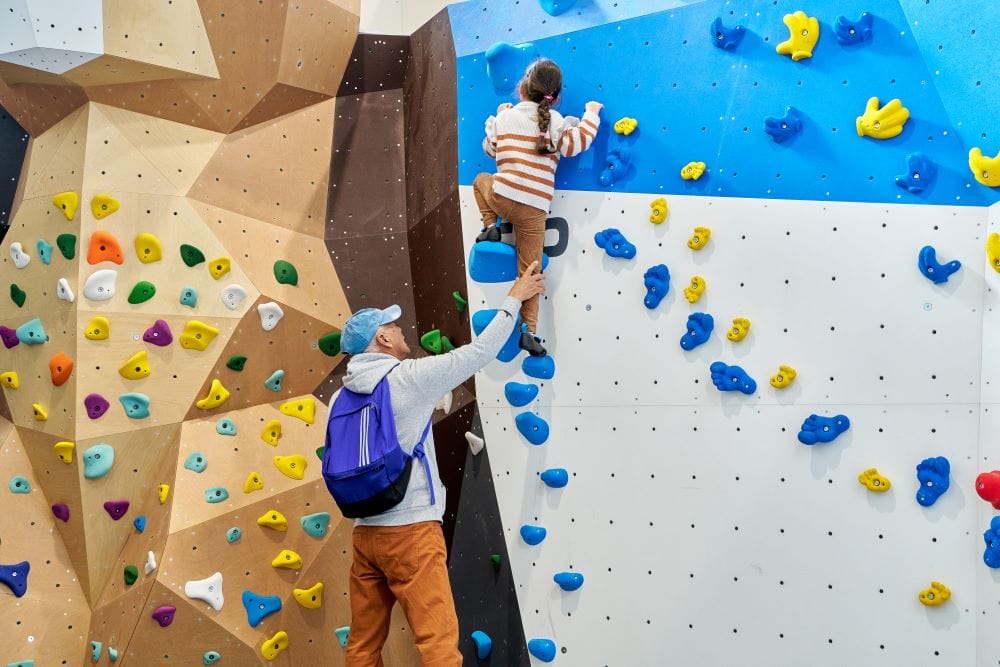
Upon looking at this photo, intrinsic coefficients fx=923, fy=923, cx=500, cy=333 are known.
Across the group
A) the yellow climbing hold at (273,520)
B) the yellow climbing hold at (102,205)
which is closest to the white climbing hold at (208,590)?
the yellow climbing hold at (273,520)

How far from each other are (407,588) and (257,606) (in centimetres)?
111

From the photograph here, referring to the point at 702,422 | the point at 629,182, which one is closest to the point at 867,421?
the point at 702,422

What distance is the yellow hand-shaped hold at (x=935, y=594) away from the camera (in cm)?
261

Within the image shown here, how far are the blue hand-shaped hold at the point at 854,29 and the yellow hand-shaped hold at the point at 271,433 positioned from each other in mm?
2503

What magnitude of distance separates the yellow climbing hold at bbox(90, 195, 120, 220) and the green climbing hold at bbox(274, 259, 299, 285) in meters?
0.67

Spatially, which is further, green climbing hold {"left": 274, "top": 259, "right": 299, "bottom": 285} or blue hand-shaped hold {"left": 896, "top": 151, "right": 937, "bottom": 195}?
green climbing hold {"left": 274, "top": 259, "right": 299, "bottom": 285}

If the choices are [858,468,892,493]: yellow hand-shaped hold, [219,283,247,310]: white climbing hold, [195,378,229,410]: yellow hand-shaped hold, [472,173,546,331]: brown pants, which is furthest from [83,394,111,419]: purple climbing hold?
[858,468,892,493]: yellow hand-shaped hold

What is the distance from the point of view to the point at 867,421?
2764 mm

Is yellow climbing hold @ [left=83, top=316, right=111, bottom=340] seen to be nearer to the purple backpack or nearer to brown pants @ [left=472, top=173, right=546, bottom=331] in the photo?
the purple backpack

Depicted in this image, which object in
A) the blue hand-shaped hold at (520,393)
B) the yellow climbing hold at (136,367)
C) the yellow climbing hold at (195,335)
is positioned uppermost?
the yellow climbing hold at (195,335)

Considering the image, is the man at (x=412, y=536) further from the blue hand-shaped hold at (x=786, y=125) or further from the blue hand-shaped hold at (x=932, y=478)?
the blue hand-shaped hold at (x=932, y=478)

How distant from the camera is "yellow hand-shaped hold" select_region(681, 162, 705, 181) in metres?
3.07

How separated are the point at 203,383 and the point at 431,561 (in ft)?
4.76

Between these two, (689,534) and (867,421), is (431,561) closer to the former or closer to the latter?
(689,534)
